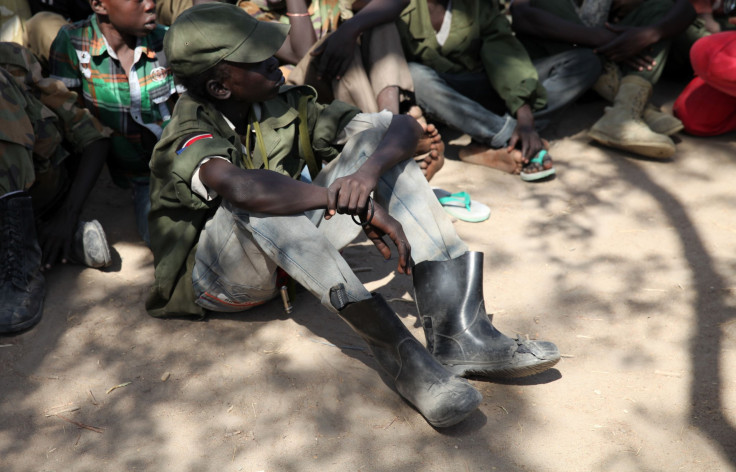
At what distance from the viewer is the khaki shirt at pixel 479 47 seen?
4.18m

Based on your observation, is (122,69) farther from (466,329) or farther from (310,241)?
(466,329)

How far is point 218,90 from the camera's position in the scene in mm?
2561

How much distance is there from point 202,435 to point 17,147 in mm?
1522

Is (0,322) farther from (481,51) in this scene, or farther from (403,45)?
(481,51)

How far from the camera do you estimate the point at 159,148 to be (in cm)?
250

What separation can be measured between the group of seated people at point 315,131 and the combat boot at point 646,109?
0.01 m

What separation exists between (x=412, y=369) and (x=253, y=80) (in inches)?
46.6

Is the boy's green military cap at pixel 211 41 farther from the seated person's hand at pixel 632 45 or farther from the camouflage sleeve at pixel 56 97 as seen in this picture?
the seated person's hand at pixel 632 45

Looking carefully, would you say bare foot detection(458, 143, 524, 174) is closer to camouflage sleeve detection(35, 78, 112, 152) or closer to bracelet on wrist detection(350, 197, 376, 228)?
bracelet on wrist detection(350, 197, 376, 228)

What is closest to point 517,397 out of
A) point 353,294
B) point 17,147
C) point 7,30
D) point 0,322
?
point 353,294

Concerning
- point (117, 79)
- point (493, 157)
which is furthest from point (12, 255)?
point (493, 157)

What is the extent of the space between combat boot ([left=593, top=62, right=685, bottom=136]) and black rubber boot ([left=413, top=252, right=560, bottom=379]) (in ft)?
7.77

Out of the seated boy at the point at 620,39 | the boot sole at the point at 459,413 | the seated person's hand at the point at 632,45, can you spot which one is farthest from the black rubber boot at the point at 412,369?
the seated person's hand at the point at 632,45

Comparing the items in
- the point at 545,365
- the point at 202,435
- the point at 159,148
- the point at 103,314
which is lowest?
the point at 103,314
